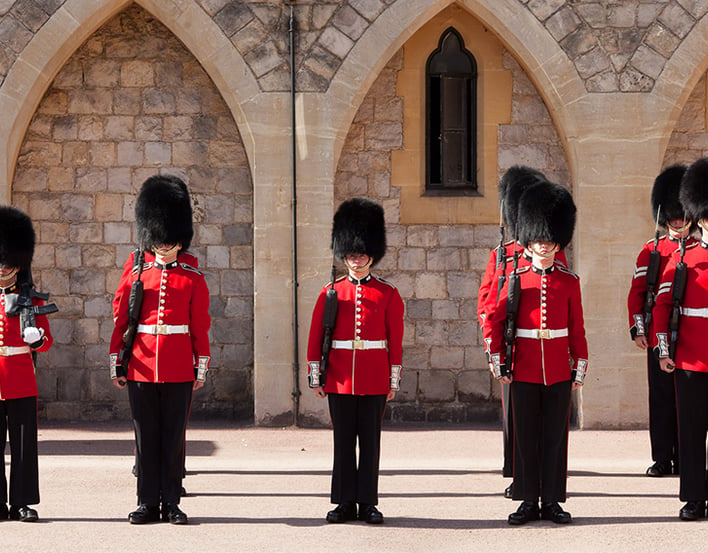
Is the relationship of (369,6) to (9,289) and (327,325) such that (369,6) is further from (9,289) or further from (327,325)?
(9,289)

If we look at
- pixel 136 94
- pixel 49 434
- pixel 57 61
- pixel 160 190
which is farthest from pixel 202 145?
pixel 160 190

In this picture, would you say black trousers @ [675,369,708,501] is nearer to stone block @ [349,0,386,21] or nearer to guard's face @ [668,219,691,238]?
guard's face @ [668,219,691,238]

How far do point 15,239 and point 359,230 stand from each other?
1.62 metres

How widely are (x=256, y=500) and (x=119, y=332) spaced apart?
3.92 feet

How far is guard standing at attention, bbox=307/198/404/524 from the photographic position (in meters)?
5.79

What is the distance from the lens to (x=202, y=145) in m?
9.55

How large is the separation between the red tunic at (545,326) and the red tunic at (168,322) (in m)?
1.39

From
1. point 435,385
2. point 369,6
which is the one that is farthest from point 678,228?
point 369,6

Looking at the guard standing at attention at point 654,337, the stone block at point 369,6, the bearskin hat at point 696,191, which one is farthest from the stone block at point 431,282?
the bearskin hat at point 696,191

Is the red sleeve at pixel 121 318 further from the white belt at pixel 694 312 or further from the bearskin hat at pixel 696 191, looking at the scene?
the bearskin hat at pixel 696 191

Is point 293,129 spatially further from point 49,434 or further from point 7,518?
point 7,518

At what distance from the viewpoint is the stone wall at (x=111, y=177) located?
955 cm

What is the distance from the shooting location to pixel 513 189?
22.5ft

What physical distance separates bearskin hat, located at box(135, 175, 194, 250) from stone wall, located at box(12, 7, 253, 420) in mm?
3443
